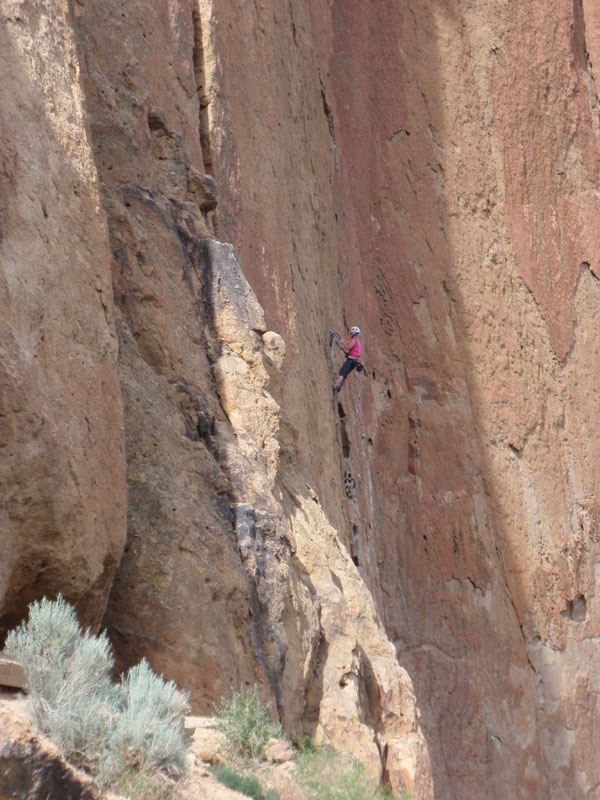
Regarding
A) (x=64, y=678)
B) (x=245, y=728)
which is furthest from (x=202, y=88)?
(x=64, y=678)

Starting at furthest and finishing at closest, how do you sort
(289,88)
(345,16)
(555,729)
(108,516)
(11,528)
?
(345,16)
(555,729)
(289,88)
(108,516)
(11,528)

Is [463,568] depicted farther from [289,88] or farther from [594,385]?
[289,88]

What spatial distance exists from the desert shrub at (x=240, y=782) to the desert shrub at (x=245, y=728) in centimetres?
24

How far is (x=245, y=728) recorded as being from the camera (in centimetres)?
548

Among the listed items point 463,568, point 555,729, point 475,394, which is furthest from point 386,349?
point 555,729

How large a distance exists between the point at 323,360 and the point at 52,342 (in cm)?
716

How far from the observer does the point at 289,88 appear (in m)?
12.7

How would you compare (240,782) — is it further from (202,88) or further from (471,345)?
(471,345)

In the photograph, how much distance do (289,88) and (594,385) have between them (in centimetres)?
708

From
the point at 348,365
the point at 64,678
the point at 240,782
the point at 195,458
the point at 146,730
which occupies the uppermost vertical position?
the point at 348,365

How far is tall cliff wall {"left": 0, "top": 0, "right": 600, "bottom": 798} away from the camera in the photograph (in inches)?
226

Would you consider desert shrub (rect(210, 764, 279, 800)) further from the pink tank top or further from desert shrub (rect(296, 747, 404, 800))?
the pink tank top

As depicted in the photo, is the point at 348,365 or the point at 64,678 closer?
the point at 64,678

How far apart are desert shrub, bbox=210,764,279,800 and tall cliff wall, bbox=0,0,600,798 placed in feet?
3.40
